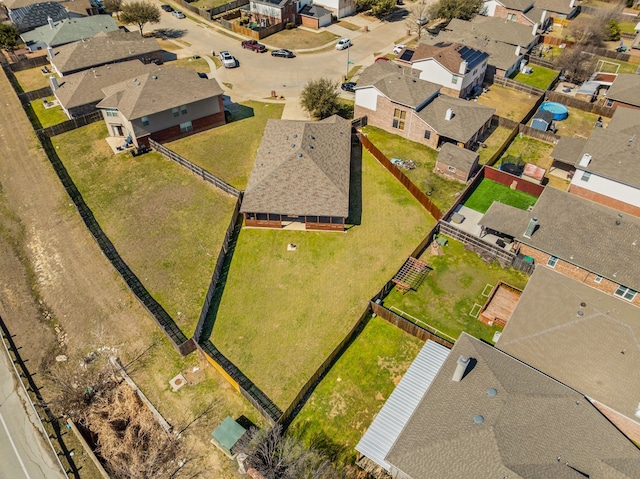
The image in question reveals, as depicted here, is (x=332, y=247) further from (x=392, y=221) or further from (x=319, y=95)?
(x=319, y=95)

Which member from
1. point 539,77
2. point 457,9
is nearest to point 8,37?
point 457,9

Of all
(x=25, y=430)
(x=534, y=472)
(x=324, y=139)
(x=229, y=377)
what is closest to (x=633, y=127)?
(x=324, y=139)

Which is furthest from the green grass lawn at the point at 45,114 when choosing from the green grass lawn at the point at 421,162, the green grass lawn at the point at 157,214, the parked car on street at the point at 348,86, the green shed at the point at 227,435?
the green shed at the point at 227,435

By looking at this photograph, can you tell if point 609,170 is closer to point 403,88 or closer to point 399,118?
point 399,118

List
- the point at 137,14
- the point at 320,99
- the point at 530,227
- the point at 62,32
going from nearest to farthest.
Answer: the point at 530,227, the point at 320,99, the point at 62,32, the point at 137,14

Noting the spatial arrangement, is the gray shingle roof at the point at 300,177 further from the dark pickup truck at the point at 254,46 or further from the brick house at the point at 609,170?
A: the dark pickup truck at the point at 254,46

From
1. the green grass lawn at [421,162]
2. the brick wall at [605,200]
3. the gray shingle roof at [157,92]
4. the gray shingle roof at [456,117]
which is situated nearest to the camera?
the brick wall at [605,200]
